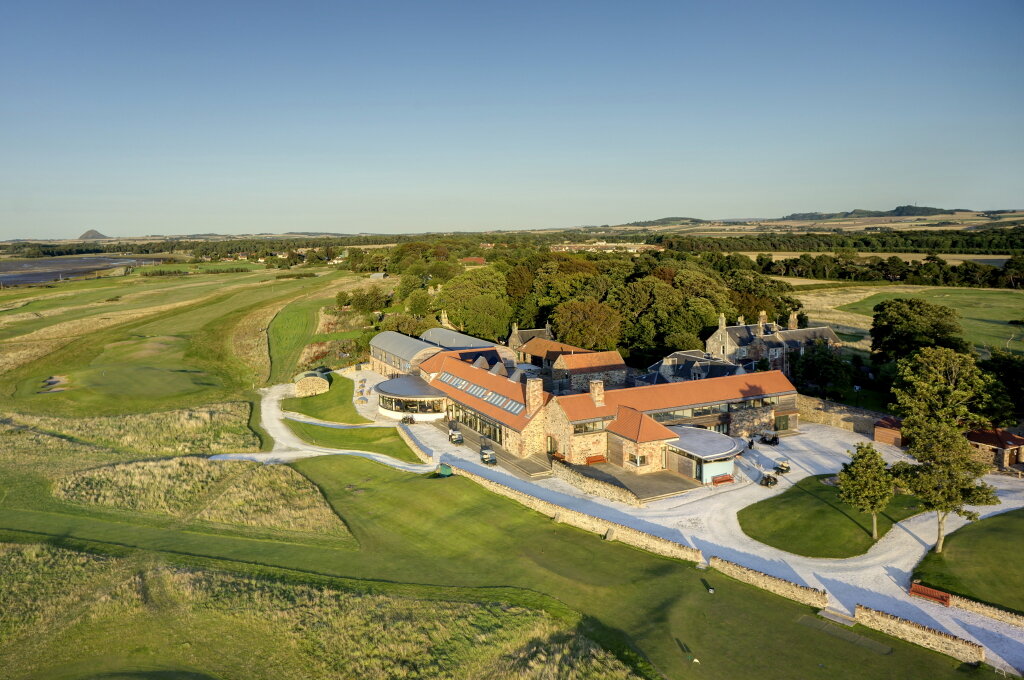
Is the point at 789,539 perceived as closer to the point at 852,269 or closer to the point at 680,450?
the point at 680,450

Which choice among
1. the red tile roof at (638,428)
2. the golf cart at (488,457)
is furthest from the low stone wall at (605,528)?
the red tile roof at (638,428)

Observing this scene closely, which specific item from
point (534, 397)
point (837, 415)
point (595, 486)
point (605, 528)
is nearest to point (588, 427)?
point (534, 397)

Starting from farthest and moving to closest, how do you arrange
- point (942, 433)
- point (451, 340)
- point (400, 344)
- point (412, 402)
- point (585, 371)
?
point (451, 340) < point (400, 344) < point (585, 371) < point (412, 402) < point (942, 433)

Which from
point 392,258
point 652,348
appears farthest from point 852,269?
point 392,258

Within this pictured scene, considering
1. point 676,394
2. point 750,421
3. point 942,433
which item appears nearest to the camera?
point 942,433

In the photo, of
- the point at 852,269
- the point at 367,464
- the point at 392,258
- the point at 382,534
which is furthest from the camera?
the point at 392,258

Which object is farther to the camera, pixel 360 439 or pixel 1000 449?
pixel 360 439

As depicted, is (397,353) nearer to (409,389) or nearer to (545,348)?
(409,389)

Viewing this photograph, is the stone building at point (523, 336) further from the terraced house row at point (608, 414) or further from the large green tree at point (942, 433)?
the large green tree at point (942, 433)
